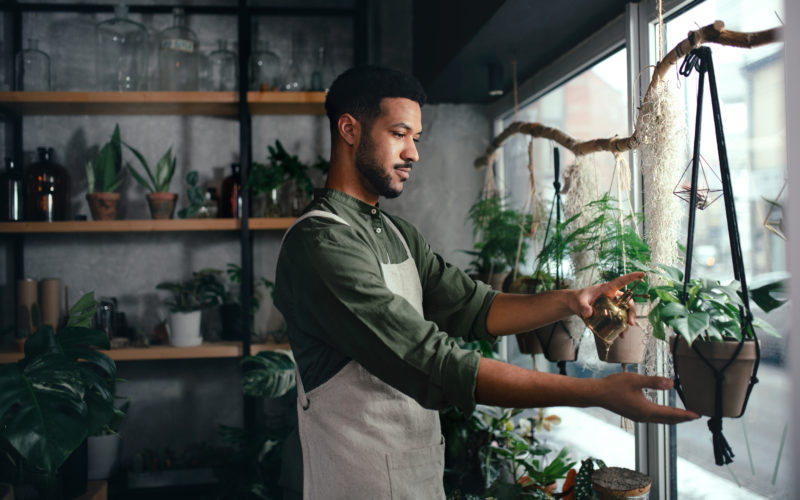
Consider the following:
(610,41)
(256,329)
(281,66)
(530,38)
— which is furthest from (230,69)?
(610,41)

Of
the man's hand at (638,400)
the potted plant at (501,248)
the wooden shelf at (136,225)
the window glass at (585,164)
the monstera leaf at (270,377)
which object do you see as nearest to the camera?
the man's hand at (638,400)

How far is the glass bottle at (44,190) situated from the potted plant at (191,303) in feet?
1.75

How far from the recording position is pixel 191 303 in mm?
2496

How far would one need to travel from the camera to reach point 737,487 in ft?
4.45

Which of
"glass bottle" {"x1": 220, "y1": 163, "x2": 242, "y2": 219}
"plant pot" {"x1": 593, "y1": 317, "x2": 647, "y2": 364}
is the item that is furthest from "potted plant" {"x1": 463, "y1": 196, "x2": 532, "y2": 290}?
"glass bottle" {"x1": 220, "y1": 163, "x2": 242, "y2": 219}

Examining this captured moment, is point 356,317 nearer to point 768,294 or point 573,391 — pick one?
point 573,391

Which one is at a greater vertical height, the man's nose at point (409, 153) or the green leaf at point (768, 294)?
the man's nose at point (409, 153)

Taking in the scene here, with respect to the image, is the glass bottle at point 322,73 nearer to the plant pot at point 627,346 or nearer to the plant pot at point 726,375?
the plant pot at point 627,346

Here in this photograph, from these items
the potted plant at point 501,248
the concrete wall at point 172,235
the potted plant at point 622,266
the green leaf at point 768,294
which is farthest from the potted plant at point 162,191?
the green leaf at point 768,294

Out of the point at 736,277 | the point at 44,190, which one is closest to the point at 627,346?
the point at 736,277

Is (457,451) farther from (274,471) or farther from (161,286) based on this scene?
(161,286)

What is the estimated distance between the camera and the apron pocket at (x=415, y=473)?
44.3 inches

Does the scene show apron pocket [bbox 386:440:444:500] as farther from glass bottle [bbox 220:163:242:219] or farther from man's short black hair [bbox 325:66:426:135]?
glass bottle [bbox 220:163:242:219]

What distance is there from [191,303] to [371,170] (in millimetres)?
1595
